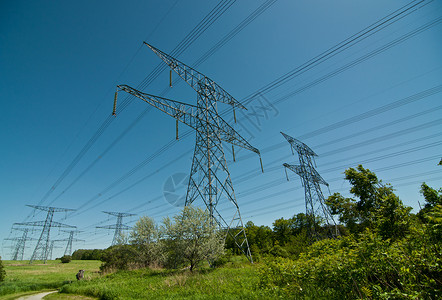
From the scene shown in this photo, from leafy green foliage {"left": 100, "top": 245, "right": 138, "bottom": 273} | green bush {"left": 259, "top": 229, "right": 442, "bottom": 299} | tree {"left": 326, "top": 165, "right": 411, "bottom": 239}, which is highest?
tree {"left": 326, "top": 165, "right": 411, "bottom": 239}

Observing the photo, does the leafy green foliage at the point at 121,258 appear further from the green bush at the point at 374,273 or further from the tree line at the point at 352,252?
the green bush at the point at 374,273

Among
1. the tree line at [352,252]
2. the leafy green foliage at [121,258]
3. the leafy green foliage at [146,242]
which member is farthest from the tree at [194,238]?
the leafy green foliage at [121,258]

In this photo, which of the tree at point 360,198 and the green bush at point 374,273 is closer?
the green bush at point 374,273

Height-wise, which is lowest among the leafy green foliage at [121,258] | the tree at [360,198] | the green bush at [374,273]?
the leafy green foliage at [121,258]

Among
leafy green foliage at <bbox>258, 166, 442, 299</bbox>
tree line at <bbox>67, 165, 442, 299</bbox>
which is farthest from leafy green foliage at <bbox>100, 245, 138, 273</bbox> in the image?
leafy green foliage at <bbox>258, 166, 442, 299</bbox>

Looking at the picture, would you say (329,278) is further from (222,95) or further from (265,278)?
(222,95)

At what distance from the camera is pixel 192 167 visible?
17.5 meters

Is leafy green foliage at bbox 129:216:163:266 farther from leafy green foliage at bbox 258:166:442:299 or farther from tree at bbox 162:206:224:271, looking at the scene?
leafy green foliage at bbox 258:166:442:299

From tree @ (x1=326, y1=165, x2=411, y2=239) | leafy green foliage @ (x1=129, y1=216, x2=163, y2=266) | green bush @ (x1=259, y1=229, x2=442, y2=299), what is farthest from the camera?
leafy green foliage @ (x1=129, y1=216, x2=163, y2=266)

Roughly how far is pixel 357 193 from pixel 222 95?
17420 millimetres

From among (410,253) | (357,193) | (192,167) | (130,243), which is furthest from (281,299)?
(130,243)

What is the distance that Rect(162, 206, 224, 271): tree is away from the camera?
1702cm

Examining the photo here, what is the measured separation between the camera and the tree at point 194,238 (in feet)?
55.8

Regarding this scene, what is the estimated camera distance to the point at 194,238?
17.4 meters
